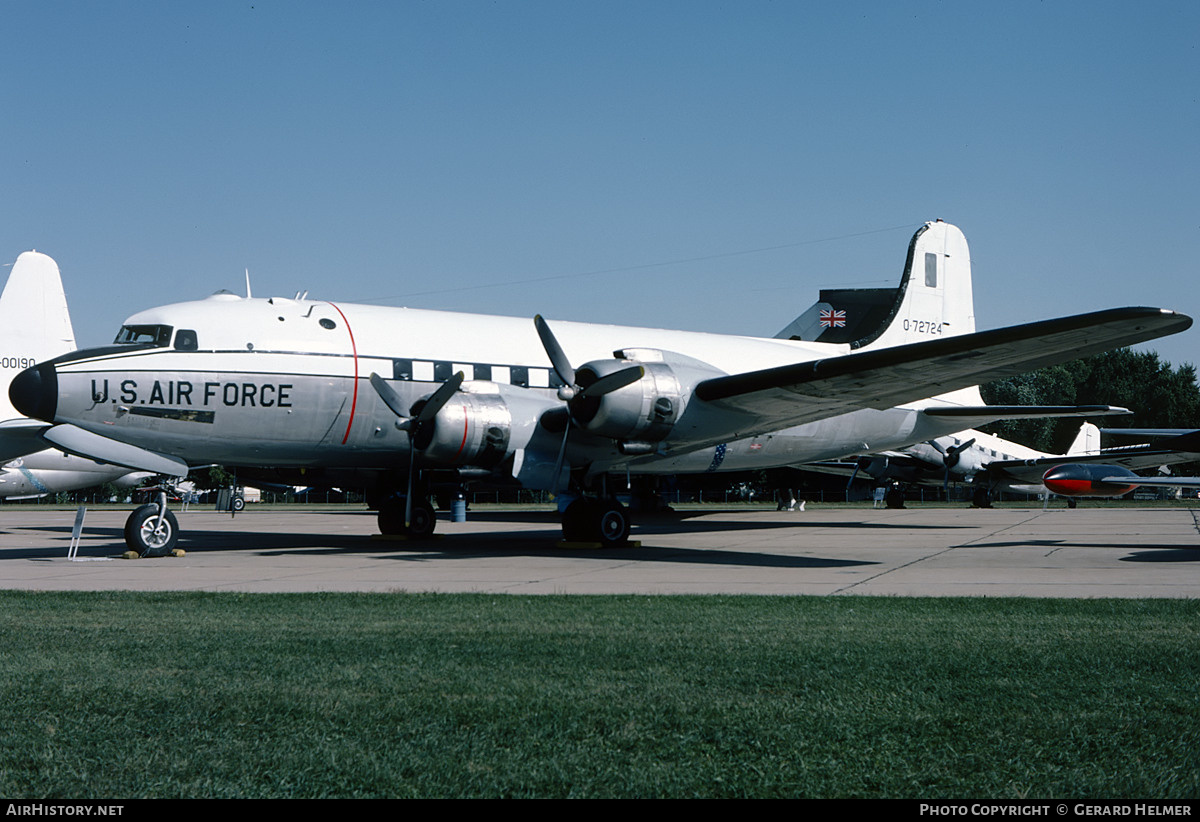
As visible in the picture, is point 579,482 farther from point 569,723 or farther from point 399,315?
point 569,723

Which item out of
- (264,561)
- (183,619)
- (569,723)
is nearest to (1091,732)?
(569,723)

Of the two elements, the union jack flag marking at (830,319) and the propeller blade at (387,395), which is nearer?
the propeller blade at (387,395)

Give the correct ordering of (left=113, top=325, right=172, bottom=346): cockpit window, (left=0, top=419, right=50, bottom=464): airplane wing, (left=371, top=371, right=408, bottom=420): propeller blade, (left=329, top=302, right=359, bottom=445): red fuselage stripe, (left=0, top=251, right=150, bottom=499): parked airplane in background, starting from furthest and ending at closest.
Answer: (left=0, top=251, right=150, bottom=499): parked airplane in background → (left=0, top=419, right=50, bottom=464): airplane wing → (left=329, top=302, right=359, bottom=445): red fuselage stripe → (left=371, top=371, right=408, bottom=420): propeller blade → (left=113, top=325, right=172, bottom=346): cockpit window

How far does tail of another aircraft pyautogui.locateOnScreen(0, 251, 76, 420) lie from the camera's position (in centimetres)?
2544

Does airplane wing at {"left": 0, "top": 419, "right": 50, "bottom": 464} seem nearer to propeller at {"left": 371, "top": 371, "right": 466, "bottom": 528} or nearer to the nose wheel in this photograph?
the nose wheel

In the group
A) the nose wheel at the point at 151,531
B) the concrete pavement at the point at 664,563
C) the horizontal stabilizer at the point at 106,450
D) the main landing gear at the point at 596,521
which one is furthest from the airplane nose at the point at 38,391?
the main landing gear at the point at 596,521

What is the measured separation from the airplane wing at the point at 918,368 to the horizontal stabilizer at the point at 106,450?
8734 mm

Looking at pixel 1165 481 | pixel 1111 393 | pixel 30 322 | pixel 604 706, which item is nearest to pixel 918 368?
pixel 1165 481

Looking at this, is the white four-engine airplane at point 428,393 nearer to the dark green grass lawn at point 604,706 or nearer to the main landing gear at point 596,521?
the main landing gear at point 596,521

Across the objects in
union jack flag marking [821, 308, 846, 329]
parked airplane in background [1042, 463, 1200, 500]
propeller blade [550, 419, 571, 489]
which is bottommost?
parked airplane in background [1042, 463, 1200, 500]

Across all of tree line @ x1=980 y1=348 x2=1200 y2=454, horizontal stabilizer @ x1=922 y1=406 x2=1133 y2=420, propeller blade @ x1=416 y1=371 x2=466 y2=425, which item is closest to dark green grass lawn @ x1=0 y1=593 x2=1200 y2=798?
propeller blade @ x1=416 y1=371 x2=466 y2=425

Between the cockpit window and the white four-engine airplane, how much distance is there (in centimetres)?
2

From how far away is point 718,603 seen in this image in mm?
10148

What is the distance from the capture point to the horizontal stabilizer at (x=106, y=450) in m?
15.5
